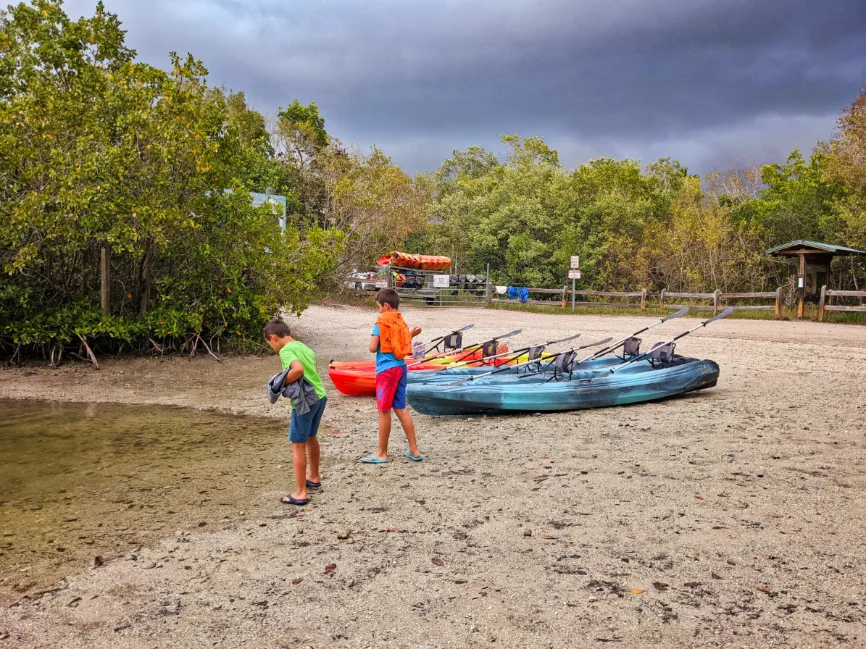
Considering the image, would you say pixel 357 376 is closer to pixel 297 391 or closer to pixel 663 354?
pixel 663 354

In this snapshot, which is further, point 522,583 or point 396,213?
point 396,213

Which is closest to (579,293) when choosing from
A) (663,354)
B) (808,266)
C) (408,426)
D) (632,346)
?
(808,266)

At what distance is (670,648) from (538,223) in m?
29.0

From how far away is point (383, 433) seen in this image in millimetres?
6270

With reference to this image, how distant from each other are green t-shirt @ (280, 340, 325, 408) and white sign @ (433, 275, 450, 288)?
24.8 metres

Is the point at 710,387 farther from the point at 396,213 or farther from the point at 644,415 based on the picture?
the point at 396,213

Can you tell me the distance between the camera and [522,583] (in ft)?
12.6

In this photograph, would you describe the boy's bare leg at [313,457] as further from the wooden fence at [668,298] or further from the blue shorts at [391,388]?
the wooden fence at [668,298]

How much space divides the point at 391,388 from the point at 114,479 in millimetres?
2581

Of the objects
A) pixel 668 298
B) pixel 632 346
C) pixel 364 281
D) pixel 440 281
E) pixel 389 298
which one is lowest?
pixel 632 346

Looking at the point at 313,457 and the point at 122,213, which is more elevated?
the point at 122,213

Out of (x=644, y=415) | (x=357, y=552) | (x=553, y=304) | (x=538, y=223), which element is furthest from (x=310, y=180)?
(x=357, y=552)

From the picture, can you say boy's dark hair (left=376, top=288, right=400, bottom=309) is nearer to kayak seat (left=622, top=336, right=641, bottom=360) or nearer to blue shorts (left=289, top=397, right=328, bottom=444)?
blue shorts (left=289, top=397, right=328, bottom=444)

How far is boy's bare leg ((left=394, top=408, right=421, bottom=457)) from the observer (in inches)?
242
